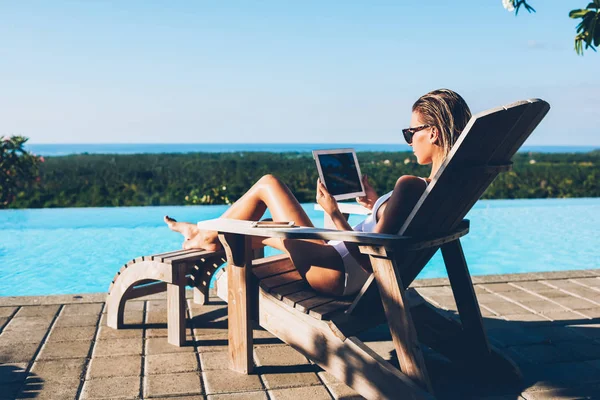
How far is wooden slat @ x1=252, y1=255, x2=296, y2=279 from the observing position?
3238mm

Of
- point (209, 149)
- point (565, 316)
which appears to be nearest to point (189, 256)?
point (565, 316)

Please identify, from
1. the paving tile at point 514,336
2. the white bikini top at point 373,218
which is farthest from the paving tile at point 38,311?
the paving tile at point 514,336

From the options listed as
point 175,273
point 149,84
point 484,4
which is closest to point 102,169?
point 484,4

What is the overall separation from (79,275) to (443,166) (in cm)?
589

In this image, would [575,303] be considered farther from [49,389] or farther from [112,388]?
[49,389]

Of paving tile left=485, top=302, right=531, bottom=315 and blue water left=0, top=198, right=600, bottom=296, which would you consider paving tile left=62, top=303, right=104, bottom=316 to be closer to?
blue water left=0, top=198, right=600, bottom=296

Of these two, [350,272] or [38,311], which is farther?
[38,311]

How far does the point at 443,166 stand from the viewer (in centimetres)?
235

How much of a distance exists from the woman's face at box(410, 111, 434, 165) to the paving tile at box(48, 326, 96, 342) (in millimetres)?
2198

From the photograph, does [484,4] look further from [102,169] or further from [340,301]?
[340,301]

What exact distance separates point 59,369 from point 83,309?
1.10 meters

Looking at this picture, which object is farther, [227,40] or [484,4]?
[227,40]

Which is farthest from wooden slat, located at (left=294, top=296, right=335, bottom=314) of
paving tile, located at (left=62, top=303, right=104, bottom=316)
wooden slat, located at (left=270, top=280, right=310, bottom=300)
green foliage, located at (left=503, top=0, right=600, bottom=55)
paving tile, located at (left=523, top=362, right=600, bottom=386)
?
green foliage, located at (left=503, top=0, right=600, bottom=55)

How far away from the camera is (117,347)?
3.40m
